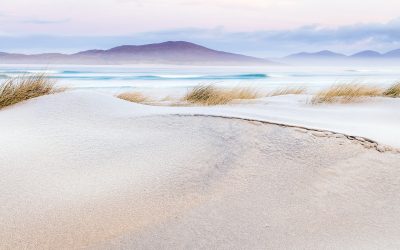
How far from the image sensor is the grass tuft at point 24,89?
14.7ft

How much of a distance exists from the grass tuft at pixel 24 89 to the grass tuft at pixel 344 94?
3112 mm

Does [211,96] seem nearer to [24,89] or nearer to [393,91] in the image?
[393,91]

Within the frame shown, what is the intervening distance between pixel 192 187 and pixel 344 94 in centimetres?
462

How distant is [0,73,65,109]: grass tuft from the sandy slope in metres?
1.45

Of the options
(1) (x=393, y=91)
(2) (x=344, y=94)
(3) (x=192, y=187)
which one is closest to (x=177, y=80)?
(1) (x=393, y=91)

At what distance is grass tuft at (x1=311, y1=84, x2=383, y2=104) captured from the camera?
20.5ft

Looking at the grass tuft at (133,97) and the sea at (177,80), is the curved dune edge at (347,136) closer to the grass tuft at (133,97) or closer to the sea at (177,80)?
the sea at (177,80)

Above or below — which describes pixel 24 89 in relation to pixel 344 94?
above

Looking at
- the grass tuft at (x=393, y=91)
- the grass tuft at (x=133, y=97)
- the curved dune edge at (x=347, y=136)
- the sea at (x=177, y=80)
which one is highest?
the curved dune edge at (x=347, y=136)

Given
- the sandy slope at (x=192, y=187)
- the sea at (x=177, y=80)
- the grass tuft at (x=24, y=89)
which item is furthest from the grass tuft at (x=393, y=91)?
the sandy slope at (x=192, y=187)

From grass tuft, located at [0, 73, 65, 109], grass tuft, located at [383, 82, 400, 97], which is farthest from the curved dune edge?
grass tuft, located at [383, 82, 400, 97]

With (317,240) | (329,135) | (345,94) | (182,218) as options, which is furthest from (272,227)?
(345,94)

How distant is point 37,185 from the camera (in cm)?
237

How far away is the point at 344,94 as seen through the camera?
21.4ft
